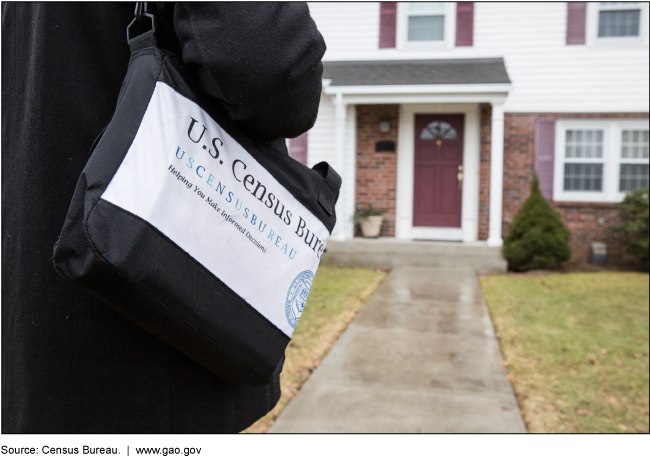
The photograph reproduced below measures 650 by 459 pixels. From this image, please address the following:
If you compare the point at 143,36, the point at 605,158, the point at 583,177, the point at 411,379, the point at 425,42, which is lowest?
the point at 411,379

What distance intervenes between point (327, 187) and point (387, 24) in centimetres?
976

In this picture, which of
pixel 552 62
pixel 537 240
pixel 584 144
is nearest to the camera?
pixel 537 240

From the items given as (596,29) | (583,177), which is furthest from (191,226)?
(596,29)

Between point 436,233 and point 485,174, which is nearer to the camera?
point 485,174

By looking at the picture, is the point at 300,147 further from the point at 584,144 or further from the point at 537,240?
the point at 584,144

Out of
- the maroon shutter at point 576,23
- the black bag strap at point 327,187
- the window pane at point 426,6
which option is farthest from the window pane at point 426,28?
the black bag strap at point 327,187

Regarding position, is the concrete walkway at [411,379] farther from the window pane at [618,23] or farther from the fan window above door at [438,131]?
the window pane at [618,23]

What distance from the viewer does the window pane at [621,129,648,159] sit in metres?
9.66

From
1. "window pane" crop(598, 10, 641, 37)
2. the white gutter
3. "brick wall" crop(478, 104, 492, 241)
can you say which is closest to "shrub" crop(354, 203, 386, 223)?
"brick wall" crop(478, 104, 492, 241)

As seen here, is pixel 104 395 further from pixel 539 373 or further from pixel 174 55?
pixel 539 373

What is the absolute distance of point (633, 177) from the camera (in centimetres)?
973

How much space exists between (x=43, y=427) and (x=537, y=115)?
33.0 ft

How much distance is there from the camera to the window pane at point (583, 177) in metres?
9.80

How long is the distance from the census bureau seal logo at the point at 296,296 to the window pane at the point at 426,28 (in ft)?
32.6
